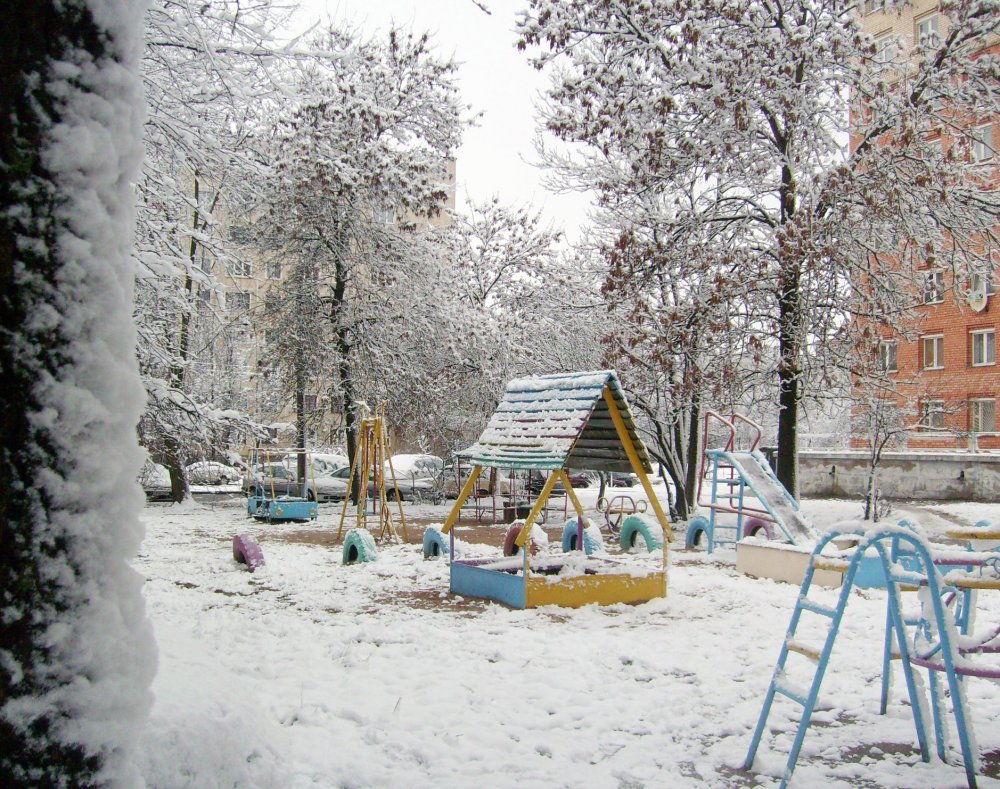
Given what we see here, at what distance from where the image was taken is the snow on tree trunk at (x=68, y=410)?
178 centimetres

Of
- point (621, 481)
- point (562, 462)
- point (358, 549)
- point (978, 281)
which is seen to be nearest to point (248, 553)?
point (358, 549)

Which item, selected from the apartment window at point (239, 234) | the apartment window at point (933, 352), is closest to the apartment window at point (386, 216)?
the apartment window at point (239, 234)

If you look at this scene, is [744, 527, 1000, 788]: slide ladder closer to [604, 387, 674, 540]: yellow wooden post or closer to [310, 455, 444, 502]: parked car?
[604, 387, 674, 540]: yellow wooden post

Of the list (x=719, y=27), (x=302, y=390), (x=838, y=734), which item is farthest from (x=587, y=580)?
(x=302, y=390)

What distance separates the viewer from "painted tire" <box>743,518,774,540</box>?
12.7m

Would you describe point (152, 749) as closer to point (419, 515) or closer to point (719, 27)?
point (719, 27)

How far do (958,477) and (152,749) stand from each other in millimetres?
24194

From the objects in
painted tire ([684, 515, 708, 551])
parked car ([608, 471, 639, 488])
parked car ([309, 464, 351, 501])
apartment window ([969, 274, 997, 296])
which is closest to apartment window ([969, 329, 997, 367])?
parked car ([608, 471, 639, 488])

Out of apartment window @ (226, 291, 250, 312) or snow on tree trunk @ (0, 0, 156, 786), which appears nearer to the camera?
snow on tree trunk @ (0, 0, 156, 786)

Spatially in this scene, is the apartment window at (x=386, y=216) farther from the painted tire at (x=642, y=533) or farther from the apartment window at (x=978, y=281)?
the apartment window at (x=978, y=281)

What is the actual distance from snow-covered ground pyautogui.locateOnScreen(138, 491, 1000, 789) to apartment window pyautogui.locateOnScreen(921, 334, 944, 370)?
26314 millimetres

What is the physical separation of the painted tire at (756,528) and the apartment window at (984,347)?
73.7 ft

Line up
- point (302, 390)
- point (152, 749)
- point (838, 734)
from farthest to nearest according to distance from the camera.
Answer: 1. point (302, 390)
2. point (838, 734)
3. point (152, 749)

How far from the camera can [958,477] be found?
2242cm
